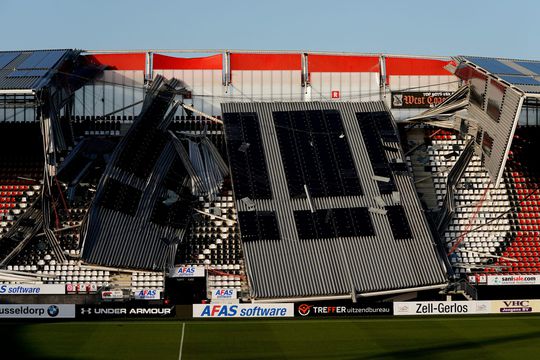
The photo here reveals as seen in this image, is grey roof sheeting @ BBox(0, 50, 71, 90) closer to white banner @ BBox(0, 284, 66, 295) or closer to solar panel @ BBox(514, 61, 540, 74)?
white banner @ BBox(0, 284, 66, 295)

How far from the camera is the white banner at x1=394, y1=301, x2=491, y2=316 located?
49125 mm

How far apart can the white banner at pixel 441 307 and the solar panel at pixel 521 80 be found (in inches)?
502

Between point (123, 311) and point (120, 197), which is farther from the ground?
point (120, 197)

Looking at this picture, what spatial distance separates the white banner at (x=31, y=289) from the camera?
5084 cm

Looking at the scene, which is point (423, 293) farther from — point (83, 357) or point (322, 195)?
point (83, 357)

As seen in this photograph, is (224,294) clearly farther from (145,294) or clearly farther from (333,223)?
(333,223)

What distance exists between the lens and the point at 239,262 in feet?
176

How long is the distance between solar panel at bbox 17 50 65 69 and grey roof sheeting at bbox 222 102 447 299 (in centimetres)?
1127

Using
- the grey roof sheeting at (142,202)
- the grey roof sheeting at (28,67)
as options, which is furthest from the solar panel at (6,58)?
the grey roof sheeting at (142,202)

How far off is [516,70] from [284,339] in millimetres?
25436

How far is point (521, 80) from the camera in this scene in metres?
55.1

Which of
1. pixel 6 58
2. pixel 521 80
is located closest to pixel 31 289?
pixel 6 58

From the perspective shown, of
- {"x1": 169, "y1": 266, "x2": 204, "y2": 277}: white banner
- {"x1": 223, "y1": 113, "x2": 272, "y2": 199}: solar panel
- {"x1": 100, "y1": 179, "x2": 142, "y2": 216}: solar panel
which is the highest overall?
{"x1": 223, "y1": 113, "x2": 272, "y2": 199}: solar panel

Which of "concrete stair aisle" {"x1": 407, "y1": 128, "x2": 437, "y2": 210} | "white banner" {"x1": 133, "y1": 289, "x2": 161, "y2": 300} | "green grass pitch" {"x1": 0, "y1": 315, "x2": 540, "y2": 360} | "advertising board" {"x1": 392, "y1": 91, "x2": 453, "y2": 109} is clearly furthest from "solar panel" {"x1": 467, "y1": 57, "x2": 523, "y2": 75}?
"white banner" {"x1": 133, "y1": 289, "x2": 161, "y2": 300}
